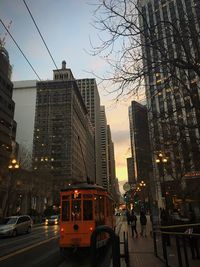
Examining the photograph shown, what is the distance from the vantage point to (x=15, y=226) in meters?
27.5

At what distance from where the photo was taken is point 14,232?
2719cm

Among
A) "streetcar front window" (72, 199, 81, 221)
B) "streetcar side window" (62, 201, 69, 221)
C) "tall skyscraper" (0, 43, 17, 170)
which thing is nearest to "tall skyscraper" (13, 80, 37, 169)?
"tall skyscraper" (0, 43, 17, 170)

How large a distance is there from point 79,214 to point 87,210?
418mm

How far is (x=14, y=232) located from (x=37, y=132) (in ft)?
334

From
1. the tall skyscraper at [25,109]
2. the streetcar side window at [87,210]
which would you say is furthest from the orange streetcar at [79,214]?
the tall skyscraper at [25,109]

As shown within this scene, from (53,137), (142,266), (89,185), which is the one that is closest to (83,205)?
(89,185)

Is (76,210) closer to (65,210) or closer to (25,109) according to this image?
(65,210)

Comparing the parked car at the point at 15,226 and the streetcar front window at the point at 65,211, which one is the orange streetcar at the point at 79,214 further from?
the parked car at the point at 15,226

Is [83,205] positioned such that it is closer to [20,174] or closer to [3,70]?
[20,174]

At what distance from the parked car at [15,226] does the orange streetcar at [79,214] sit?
14.1 m

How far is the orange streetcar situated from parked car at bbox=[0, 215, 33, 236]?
1413 centimetres

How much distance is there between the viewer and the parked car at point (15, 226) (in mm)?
26297

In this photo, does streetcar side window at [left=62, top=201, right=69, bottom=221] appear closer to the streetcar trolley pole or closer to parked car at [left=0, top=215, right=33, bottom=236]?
the streetcar trolley pole

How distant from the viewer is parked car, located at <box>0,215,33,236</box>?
86.3 feet
